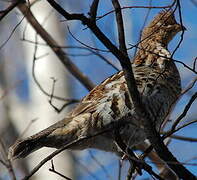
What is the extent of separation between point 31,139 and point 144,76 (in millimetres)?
1022

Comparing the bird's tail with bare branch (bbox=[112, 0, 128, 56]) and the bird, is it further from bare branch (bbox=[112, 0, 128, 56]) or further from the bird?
bare branch (bbox=[112, 0, 128, 56])

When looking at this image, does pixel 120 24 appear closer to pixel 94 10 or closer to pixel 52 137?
pixel 94 10

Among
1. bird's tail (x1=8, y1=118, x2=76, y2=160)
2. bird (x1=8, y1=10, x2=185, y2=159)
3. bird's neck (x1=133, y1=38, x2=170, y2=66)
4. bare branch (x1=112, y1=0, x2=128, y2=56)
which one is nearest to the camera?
bare branch (x1=112, y1=0, x2=128, y2=56)

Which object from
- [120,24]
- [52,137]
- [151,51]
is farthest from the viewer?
[151,51]

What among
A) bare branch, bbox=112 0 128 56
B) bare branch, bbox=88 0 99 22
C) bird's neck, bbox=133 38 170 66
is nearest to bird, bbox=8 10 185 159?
bird's neck, bbox=133 38 170 66

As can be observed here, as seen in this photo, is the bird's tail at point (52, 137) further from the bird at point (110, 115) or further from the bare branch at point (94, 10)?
the bare branch at point (94, 10)

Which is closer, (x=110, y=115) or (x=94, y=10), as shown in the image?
(x=94, y=10)

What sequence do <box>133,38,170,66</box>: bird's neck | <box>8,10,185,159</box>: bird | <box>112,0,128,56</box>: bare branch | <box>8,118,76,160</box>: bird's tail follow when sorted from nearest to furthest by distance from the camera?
<box>112,0,128,56</box>: bare branch
<box>8,118,76,160</box>: bird's tail
<box>8,10,185,159</box>: bird
<box>133,38,170,66</box>: bird's neck

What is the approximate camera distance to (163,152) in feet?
10.6

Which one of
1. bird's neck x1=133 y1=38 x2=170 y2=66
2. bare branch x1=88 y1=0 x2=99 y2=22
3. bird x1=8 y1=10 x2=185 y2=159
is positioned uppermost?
bare branch x1=88 y1=0 x2=99 y2=22

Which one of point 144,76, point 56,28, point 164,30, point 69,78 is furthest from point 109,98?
point 56,28

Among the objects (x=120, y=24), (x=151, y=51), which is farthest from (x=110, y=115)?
(x=120, y=24)

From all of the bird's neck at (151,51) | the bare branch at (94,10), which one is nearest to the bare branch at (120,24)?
the bare branch at (94,10)

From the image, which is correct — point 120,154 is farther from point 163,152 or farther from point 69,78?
point 69,78
